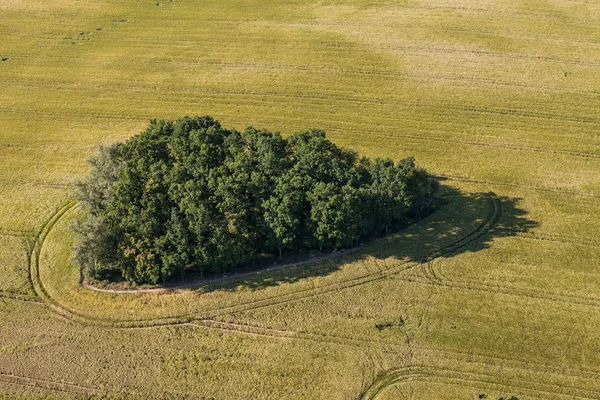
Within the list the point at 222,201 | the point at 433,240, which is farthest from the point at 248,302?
the point at 433,240

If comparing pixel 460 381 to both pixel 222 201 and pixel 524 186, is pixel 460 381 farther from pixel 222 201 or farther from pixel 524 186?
pixel 524 186

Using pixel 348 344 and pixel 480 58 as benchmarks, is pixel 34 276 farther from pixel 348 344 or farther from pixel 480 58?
pixel 480 58

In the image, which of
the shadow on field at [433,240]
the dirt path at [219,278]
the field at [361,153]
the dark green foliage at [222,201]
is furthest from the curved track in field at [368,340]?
the dark green foliage at [222,201]

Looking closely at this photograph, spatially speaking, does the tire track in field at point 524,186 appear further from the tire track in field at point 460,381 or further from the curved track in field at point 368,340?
the tire track in field at point 460,381

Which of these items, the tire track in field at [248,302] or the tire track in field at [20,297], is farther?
the tire track in field at [20,297]

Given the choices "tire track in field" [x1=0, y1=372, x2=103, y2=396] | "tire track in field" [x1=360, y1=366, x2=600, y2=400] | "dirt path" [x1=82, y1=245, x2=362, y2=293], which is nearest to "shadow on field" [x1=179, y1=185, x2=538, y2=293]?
"dirt path" [x1=82, y1=245, x2=362, y2=293]

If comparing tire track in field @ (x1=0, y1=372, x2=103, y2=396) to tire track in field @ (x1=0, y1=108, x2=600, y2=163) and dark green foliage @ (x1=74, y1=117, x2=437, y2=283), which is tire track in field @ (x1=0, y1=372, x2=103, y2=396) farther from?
tire track in field @ (x1=0, y1=108, x2=600, y2=163)

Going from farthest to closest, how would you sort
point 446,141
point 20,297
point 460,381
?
point 446,141 → point 20,297 → point 460,381
